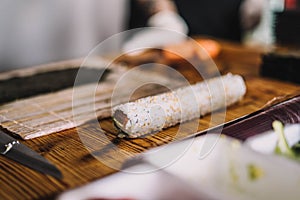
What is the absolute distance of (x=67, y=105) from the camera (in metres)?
0.90

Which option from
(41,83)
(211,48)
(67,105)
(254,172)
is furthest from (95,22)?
(254,172)

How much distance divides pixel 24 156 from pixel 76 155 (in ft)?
0.25

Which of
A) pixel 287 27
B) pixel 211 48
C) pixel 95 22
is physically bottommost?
pixel 95 22

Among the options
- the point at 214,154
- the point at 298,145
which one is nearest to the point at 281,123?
the point at 298,145

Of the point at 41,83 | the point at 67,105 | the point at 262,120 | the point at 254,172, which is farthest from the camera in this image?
the point at 41,83

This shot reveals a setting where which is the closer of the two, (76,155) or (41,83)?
(76,155)

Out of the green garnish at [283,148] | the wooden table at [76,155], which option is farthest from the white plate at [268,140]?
the wooden table at [76,155]

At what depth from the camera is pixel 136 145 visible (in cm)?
72

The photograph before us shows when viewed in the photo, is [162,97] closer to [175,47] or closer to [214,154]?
[214,154]

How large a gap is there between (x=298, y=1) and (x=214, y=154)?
0.69 meters

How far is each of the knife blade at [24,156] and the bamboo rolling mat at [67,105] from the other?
4 cm

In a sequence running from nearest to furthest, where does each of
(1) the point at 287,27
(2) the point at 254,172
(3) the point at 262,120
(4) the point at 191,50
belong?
(2) the point at 254,172 → (3) the point at 262,120 → (1) the point at 287,27 → (4) the point at 191,50

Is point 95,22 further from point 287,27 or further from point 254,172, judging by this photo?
point 254,172

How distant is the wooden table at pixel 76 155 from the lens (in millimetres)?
574
